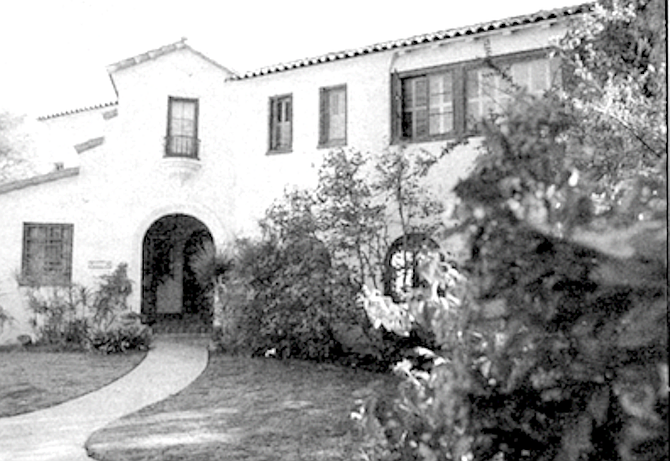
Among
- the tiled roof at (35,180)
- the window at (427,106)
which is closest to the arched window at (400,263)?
the window at (427,106)

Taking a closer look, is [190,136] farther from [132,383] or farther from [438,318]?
[438,318]

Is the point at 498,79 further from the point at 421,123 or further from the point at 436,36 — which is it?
the point at 421,123

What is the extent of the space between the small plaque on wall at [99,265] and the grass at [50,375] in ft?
8.21

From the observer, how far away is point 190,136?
15.6 meters

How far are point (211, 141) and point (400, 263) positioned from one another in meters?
6.60

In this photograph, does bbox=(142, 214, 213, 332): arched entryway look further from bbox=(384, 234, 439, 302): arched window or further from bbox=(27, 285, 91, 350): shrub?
bbox=(384, 234, 439, 302): arched window

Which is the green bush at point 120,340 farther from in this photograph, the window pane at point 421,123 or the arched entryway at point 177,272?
the window pane at point 421,123

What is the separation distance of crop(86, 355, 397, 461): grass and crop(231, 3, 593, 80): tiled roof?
6.54 m

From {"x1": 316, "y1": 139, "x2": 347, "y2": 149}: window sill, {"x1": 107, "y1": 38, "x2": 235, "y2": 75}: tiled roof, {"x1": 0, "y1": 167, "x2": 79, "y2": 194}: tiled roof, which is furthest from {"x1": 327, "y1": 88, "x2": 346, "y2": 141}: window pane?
{"x1": 0, "y1": 167, "x2": 79, "y2": 194}: tiled roof

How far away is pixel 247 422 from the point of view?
22.4 ft

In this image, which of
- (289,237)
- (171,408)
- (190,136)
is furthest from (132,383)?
(190,136)

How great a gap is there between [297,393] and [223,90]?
30.7 ft

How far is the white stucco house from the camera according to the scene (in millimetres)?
12148

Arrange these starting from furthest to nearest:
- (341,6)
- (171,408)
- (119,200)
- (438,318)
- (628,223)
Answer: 1. (119,200)
2. (171,408)
3. (341,6)
4. (438,318)
5. (628,223)
